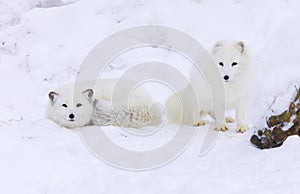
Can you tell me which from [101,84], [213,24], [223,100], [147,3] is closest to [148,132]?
[223,100]

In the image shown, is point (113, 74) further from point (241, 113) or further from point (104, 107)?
point (241, 113)

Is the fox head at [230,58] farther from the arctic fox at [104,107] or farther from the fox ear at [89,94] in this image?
the fox ear at [89,94]

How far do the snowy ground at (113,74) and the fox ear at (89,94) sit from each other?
2.07ft

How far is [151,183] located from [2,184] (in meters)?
1.23

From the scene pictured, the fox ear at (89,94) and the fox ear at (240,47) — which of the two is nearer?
the fox ear at (240,47)

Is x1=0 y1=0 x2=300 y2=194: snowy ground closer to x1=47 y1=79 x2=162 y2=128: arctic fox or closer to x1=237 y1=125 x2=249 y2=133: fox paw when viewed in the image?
x1=237 y1=125 x2=249 y2=133: fox paw

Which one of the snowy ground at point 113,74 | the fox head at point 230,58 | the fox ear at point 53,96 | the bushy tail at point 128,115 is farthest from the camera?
the fox ear at point 53,96

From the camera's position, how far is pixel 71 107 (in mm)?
6648

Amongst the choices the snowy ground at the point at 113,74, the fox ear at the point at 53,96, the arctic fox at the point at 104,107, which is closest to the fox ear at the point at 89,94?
the arctic fox at the point at 104,107

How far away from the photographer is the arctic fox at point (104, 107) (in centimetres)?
648

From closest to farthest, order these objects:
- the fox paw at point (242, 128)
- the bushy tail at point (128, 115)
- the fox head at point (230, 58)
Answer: the fox head at point (230, 58) → the fox paw at point (242, 128) → the bushy tail at point (128, 115)

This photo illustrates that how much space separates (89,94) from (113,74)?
2.03m

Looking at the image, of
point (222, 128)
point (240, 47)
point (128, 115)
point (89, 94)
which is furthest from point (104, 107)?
point (240, 47)

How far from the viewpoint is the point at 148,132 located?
611 centimetres
